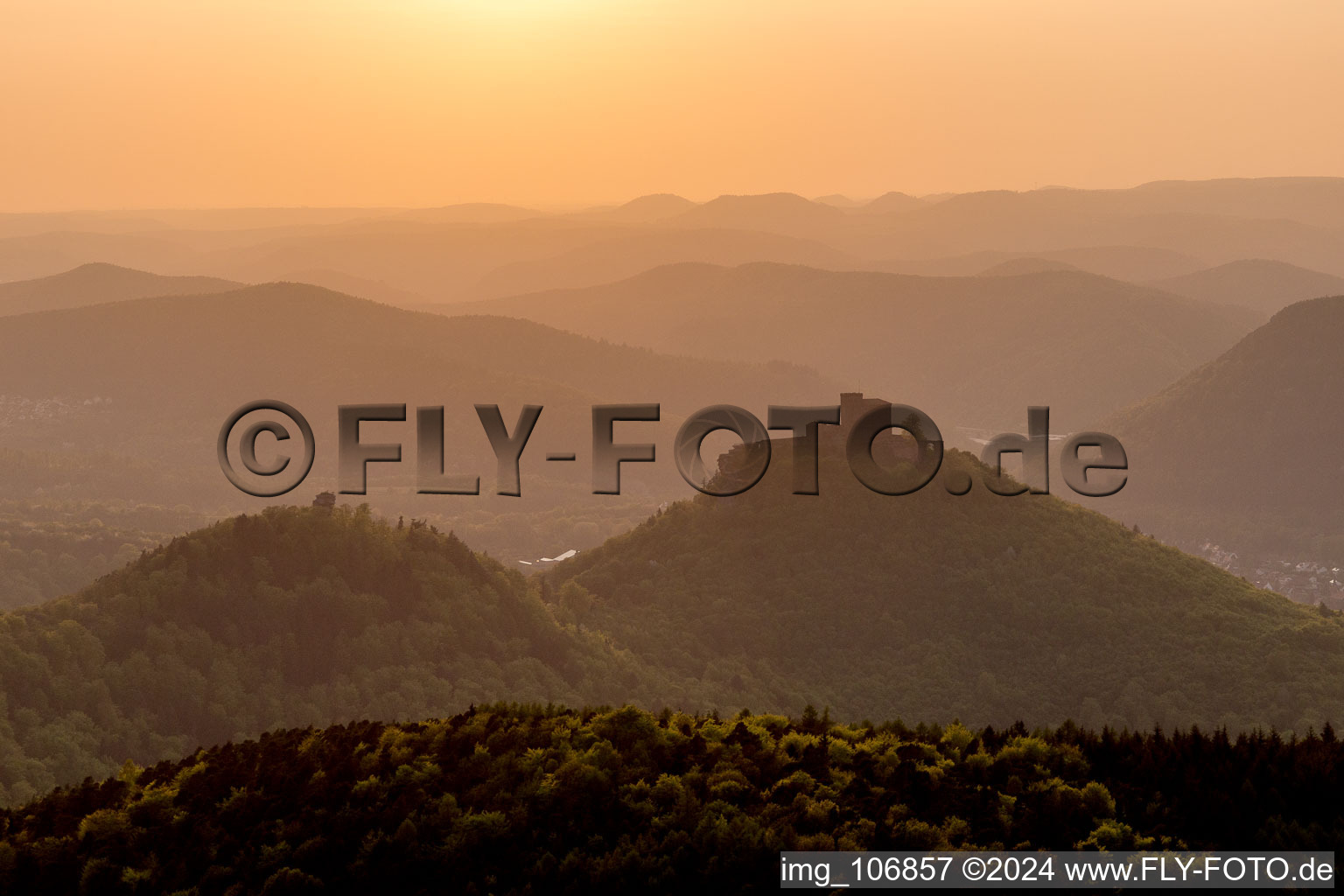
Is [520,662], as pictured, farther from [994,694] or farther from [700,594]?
[994,694]

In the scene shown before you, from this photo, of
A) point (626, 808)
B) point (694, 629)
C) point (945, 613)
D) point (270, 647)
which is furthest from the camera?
point (945, 613)

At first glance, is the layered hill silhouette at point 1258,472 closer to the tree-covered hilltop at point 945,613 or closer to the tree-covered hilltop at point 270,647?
the tree-covered hilltop at point 945,613

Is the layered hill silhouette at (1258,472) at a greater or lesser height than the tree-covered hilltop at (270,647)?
greater

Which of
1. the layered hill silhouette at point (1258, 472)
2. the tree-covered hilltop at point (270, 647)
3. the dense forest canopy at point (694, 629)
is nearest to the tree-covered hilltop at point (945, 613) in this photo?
the dense forest canopy at point (694, 629)

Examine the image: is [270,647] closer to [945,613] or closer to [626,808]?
[626,808]

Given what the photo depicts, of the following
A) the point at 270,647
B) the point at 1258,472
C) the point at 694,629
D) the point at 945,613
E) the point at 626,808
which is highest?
the point at 1258,472

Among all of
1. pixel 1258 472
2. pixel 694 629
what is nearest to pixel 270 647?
pixel 694 629
